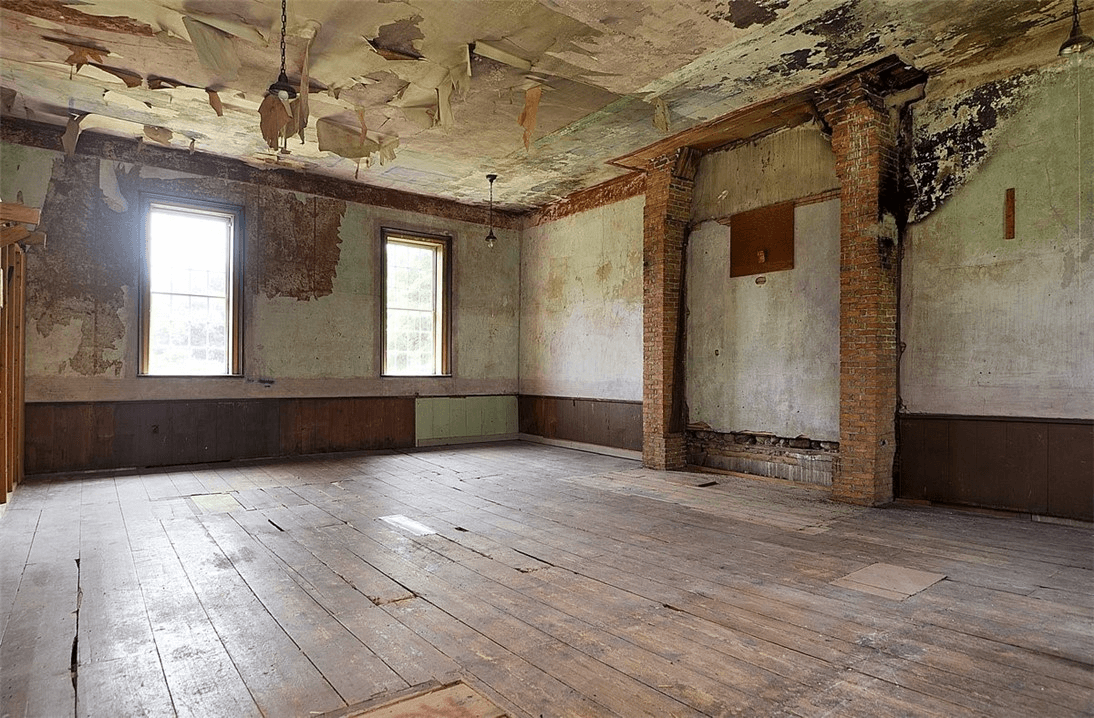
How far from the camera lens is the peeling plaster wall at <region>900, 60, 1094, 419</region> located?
443 centimetres

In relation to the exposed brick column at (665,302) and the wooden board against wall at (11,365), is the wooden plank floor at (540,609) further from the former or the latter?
the exposed brick column at (665,302)

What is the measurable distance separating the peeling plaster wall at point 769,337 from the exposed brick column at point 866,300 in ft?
1.54

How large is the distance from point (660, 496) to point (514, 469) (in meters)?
2.08

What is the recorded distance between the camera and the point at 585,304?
8719 mm

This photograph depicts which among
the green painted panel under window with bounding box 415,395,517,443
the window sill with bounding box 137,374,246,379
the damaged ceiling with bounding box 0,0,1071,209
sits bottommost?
the green painted panel under window with bounding box 415,395,517,443

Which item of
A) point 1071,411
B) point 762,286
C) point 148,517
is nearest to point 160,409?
point 148,517

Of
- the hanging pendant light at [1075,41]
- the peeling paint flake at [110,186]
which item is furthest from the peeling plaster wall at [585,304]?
the peeling paint flake at [110,186]

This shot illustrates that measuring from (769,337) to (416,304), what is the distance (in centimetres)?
517

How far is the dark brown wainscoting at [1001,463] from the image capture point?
4.43 m

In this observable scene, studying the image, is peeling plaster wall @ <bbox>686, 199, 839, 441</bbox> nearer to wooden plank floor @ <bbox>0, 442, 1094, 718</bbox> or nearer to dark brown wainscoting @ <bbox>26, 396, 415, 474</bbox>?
wooden plank floor @ <bbox>0, 442, 1094, 718</bbox>

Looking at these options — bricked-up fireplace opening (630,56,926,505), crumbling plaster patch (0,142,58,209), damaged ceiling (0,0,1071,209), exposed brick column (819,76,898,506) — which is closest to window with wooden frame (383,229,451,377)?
damaged ceiling (0,0,1071,209)

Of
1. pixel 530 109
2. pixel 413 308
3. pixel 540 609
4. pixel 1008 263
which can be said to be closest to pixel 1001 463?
pixel 1008 263

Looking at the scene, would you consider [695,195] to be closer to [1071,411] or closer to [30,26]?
[1071,411]

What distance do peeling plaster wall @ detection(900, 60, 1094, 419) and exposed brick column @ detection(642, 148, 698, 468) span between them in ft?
8.11
